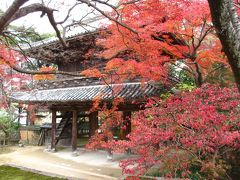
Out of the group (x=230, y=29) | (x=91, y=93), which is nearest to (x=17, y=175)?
(x=91, y=93)

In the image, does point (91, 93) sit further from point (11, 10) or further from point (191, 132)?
point (11, 10)

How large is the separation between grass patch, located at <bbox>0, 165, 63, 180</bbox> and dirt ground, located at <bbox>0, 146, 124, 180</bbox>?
449 mm

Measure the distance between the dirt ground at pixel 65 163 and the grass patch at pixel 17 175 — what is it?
1.47 ft

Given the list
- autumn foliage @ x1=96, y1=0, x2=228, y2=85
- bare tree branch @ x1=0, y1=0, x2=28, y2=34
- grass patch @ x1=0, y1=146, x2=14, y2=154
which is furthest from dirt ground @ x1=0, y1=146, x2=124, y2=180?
bare tree branch @ x1=0, y1=0, x2=28, y2=34

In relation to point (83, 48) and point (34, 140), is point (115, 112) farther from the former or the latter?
point (34, 140)

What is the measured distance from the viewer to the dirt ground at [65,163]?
11336mm

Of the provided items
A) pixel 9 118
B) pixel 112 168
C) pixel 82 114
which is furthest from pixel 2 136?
pixel 112 168

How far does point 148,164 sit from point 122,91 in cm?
555

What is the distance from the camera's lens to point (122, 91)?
1235cm

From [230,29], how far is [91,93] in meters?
11.7

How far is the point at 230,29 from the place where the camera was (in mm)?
2191

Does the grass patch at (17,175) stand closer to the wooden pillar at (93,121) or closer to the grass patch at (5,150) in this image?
the wooden pillar at (93,121)

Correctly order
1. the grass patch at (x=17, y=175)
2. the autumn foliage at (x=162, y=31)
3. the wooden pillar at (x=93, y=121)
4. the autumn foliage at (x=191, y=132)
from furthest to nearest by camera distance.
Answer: the wooden pillar at (x=93, y=121)
the grass patch at (x=17, y=175)
the autumn foliage at (x=162, y=31)
the autumn foliage at (x=191, y=132)

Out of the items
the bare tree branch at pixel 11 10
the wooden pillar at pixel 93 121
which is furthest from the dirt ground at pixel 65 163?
the bare tree branch at pixel 11 10
